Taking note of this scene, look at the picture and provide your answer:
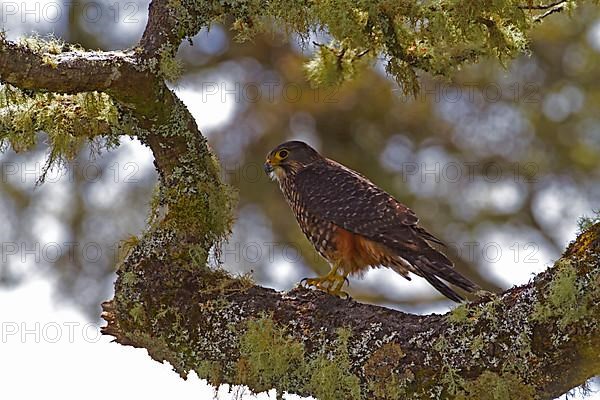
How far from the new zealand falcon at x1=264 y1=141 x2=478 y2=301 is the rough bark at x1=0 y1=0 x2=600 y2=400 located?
83 centimetres

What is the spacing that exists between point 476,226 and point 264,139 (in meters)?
1.92

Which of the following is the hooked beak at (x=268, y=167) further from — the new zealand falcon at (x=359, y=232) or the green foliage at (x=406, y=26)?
the green foliage at (x=406, y=26)

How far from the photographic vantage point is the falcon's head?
567 cm

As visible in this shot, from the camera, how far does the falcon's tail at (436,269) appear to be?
4336mm

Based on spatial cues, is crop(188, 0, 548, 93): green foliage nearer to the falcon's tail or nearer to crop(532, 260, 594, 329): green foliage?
the falcon's tail

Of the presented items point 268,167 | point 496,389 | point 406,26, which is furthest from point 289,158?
point 496,389

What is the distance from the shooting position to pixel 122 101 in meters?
3.91

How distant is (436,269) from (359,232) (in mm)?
514

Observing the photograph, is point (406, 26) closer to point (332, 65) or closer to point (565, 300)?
point (332, 65)

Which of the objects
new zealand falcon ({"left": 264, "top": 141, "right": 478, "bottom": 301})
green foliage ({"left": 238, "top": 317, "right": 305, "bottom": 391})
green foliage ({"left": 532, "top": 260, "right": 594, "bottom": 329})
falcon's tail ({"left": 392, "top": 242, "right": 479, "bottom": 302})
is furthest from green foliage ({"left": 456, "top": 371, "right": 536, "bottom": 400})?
new zealand falcon ({"left": 264, "top": 141, "right": 478, "bottom": 301})

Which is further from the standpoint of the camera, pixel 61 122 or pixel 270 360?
pixel 61 122

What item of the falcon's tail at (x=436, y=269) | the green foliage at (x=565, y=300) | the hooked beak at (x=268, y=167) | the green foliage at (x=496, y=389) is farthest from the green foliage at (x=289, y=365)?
the hooked beak at (x=268, y=167)

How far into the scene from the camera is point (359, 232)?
490 cm

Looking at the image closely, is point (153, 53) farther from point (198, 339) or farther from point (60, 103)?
point (198, 339)
